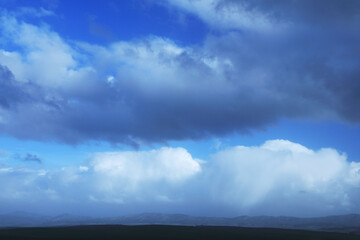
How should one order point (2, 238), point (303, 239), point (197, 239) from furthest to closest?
point (303, 239) < point (197, 239) < point (2, 238)

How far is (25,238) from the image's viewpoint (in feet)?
439

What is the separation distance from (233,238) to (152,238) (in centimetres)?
3496

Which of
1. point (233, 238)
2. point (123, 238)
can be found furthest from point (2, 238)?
point (233, 238)

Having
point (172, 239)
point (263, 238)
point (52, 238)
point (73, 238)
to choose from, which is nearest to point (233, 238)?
point (263, 238)

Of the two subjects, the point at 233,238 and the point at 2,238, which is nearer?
the point at 2,238

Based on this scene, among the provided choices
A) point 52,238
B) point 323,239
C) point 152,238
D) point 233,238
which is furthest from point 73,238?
point 323,239

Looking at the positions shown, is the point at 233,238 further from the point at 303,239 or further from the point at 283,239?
the point at 303,239

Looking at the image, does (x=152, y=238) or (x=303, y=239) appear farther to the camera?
(x=303, y=239)

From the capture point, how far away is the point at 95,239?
439 ft

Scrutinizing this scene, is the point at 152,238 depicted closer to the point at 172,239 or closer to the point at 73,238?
the point at 172,239

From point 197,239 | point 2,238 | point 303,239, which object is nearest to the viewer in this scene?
point 2,238

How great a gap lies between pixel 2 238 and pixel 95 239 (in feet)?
112

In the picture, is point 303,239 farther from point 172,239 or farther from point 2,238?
point 2,238

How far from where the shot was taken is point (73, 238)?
139375 mm
